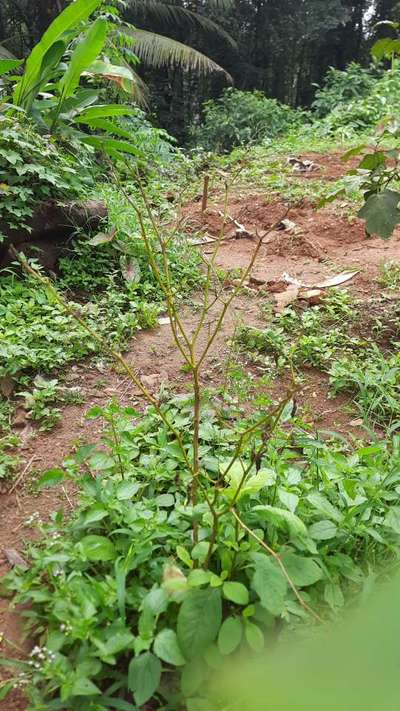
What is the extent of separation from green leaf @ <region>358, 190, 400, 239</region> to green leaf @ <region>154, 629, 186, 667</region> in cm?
121

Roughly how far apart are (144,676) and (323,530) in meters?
0.52

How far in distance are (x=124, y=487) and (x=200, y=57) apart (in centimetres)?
1021

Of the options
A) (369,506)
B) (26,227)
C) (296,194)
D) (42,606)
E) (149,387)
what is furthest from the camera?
A: (296,194)

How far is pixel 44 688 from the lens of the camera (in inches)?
40.9

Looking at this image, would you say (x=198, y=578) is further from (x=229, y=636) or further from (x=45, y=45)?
(x=45, y=45)

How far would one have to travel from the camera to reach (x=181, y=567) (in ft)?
3.90

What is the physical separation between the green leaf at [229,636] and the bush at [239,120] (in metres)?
9.45

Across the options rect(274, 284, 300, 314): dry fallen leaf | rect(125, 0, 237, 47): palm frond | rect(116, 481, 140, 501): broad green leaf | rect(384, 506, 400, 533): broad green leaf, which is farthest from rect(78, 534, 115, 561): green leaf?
rect(125, 0, 237, 47): palm frond

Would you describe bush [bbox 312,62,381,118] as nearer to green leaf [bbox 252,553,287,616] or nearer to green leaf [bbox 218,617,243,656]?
green leaf [bbox 252,553,287,616]

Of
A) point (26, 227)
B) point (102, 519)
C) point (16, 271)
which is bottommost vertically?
point (102, 519)

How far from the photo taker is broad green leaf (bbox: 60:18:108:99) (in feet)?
11.4

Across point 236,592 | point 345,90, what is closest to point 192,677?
point 236,592

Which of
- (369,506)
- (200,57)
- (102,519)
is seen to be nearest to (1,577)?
(102,519)

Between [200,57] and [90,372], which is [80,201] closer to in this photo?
[90,372]
